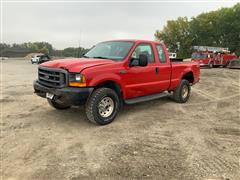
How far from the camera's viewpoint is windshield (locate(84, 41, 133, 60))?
5.68 metres

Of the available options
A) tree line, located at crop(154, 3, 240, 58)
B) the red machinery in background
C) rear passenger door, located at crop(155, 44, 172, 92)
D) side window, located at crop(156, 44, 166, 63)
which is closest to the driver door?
rear passenger door, located at crop(155, 44, 172, 92)

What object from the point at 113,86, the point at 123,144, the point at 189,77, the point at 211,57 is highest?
the point at 211,57

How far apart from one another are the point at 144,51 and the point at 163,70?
2.83 feet

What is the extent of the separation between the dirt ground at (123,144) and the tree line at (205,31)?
49.0 metres

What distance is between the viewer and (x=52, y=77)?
16.5 feet

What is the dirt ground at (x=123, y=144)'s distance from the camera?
3291mm

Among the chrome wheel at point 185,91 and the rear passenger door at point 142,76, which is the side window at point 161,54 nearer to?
the rear passenger door at point 142,76

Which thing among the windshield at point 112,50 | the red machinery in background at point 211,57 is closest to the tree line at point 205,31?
the red machinery in background at point 211,57

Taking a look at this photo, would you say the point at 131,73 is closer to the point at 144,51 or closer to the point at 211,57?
the point at 144,51

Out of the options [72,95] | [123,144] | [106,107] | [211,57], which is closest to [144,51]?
[106,107]

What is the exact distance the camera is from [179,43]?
5891 centimetres

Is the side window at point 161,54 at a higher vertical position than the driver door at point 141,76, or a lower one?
higher

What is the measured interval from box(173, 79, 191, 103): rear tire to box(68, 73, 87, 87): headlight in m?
3.76

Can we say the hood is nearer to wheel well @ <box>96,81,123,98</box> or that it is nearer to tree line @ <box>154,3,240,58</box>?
wheel well @ <box>96,81,123,98</box>
